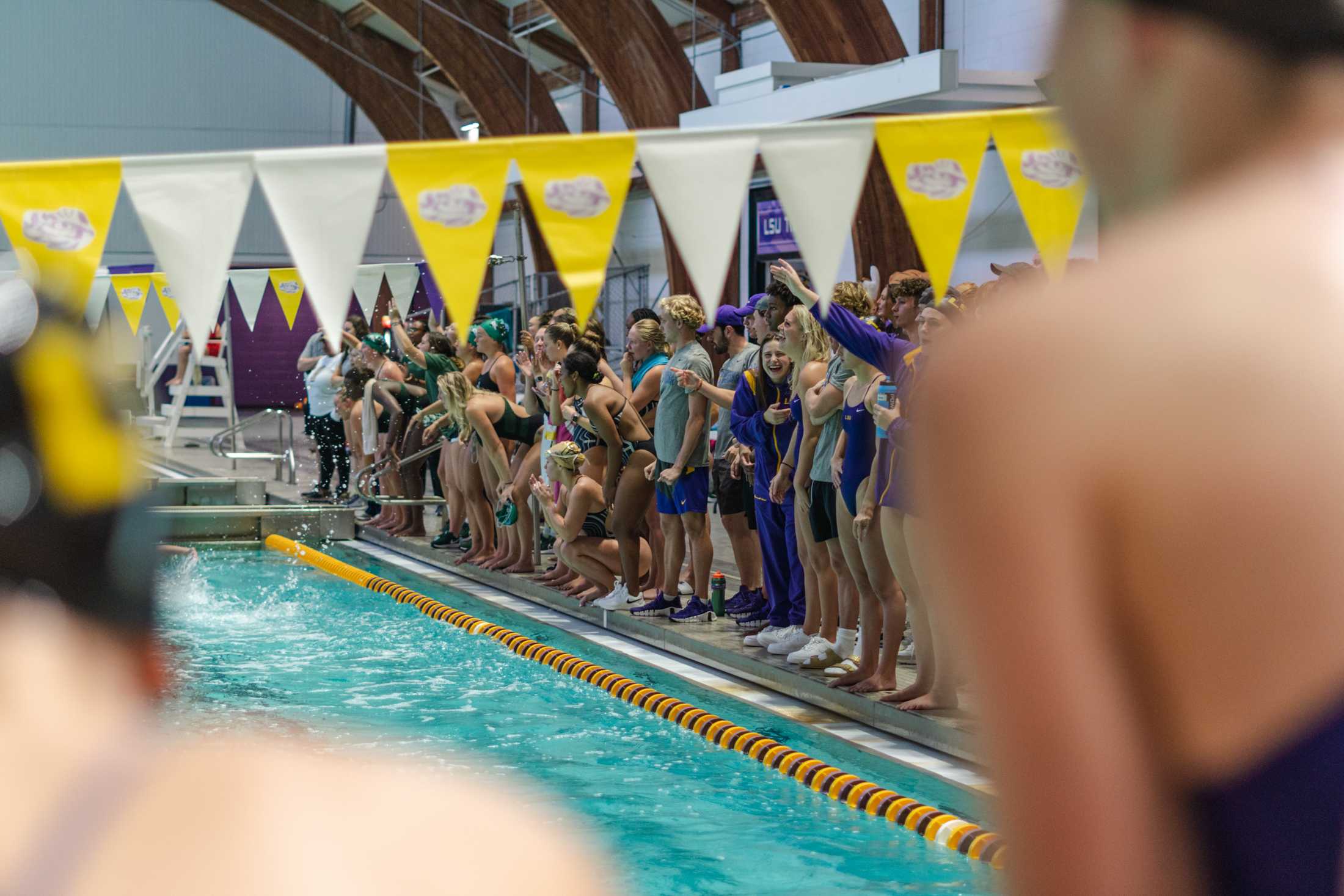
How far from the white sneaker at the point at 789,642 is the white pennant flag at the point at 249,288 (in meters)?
7.57

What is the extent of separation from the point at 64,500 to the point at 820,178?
14.3ft

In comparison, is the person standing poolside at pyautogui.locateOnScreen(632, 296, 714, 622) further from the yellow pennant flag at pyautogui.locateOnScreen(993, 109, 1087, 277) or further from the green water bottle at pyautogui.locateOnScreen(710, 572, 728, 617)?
the yellow pennant flag at pyautogui.locateOnScreen(993, 109, 1087, 277)

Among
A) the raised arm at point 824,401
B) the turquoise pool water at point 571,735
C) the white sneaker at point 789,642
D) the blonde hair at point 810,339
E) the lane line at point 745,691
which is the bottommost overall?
the turquoise pool water at point 571,735

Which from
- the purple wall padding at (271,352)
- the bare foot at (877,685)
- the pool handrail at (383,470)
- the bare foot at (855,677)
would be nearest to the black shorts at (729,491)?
the bare foot at (855,677)

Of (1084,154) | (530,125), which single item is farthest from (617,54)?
(1084,154)

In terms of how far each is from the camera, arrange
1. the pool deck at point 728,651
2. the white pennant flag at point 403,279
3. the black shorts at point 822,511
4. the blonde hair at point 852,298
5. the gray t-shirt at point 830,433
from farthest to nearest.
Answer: the white pennant flag at point 403,279, the black shorts at point 822,511, the gray t-shirt at point 830,433, the blonde hair at point 852,298, the pool deck at point 728,651

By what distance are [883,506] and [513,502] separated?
4.55 m

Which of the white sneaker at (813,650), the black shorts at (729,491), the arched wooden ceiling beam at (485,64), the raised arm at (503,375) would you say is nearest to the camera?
the white sneaker at (813,650)

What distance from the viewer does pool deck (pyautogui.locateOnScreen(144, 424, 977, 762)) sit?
18.7ft

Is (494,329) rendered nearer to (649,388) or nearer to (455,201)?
(649,388)

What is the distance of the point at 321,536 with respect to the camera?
1302cm

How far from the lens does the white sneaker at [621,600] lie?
8453mm

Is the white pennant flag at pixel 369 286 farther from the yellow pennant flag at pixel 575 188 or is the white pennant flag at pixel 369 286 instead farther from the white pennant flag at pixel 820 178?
the white pennant flag at pixel 820 178

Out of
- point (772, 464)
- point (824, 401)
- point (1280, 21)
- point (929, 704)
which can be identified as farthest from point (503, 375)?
point (1280, 21)
